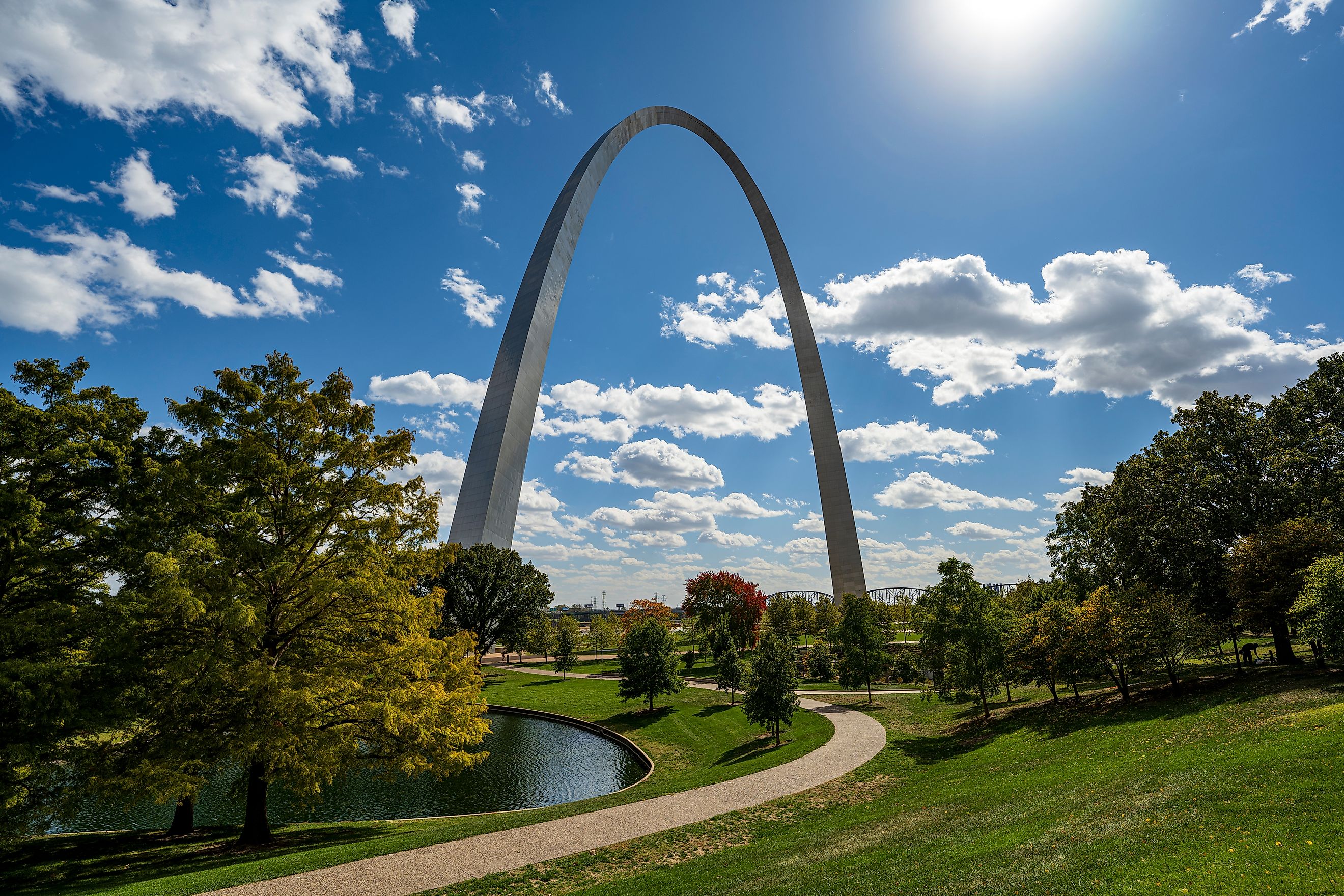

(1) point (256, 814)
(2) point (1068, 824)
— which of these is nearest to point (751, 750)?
(2) point (1068, 824)

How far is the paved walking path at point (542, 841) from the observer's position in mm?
9883

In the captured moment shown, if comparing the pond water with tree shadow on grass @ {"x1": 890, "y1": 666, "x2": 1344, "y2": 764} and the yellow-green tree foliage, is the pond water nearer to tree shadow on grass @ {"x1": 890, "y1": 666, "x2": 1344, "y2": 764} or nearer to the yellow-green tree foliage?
the yellow-green tree foliage

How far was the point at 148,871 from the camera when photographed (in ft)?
35.7

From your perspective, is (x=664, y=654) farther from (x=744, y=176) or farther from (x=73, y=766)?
(x=744, y=176)

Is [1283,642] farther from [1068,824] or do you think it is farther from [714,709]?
[714,709]

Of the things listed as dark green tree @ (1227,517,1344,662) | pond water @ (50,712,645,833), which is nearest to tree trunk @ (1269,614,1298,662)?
dark green tree @ (1227,517,1344,662)

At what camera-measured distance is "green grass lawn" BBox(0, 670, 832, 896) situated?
403 inches

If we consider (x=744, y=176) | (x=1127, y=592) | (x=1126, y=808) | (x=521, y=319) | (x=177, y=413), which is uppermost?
(x=744, y=176)

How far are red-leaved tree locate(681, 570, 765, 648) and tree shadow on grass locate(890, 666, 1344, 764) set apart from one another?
84.5 feet

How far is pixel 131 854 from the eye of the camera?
483 inches

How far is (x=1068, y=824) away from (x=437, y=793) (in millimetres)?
18384

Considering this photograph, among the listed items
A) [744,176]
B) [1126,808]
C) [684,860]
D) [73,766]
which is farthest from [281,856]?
[744,176]

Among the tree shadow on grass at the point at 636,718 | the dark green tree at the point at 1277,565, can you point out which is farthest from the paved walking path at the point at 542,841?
the tree shadow on grass at the point at 636,718

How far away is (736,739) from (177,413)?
862 inches
